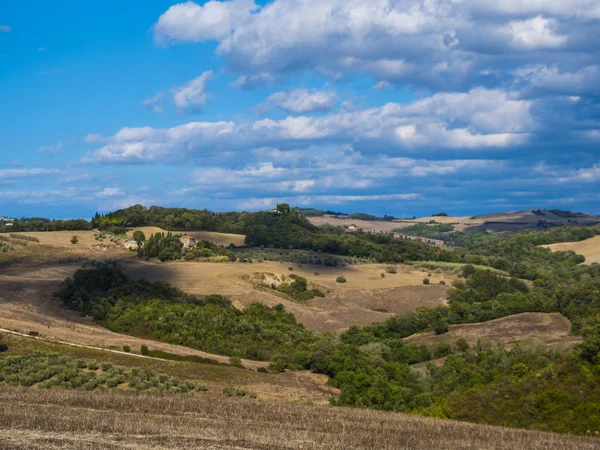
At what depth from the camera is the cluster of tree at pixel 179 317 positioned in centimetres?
5531

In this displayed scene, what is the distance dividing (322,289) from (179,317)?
111ft

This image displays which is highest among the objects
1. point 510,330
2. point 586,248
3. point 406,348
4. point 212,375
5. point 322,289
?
point 586,248

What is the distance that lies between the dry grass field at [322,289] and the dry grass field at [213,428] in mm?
49481

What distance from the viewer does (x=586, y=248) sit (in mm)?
148375

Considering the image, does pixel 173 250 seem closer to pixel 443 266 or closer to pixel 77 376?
pixel 443 266

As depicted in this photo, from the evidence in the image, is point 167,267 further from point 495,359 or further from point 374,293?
point 495,359

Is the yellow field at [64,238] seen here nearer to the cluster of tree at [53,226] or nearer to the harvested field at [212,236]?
the cluster of tree at [53,226]

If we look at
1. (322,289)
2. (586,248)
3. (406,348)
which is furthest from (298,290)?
(586,248)

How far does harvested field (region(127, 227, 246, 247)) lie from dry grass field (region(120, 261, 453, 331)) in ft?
81.0

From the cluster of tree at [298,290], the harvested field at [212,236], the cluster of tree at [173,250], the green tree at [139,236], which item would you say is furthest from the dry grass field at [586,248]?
the green tree at [139,236]

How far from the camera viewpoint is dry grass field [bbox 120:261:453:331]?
77.6 m

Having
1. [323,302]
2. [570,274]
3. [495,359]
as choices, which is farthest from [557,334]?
[570,274]

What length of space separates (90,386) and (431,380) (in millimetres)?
21678

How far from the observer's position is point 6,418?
18391 millimetres
